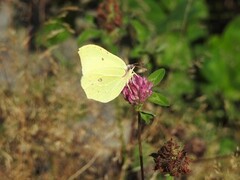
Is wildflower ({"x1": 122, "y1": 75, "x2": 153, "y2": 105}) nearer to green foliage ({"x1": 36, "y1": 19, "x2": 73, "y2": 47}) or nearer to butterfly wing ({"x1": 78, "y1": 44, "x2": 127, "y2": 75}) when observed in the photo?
butterfly wing ({"x1": 78, "y1": 44, "x2": 127, "y2": 75})

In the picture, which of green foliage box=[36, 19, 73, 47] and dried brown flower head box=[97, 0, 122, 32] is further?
green foliage box=[36, 19, 73, 47]

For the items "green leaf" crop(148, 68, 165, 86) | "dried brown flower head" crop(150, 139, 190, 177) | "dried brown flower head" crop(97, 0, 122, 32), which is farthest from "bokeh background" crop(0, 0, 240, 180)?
"dried brown flower head" crop(150, 139, 190, 177)

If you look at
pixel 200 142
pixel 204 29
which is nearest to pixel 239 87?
pixel 204 29

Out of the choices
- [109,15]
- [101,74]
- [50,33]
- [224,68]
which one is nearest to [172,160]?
[101,74]

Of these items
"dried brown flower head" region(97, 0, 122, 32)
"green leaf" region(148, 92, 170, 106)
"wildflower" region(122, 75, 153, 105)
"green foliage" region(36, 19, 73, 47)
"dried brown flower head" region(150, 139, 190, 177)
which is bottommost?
"dried brown flower head" region(150, 139, 190, 177)

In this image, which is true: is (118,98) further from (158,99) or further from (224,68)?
(158,99)

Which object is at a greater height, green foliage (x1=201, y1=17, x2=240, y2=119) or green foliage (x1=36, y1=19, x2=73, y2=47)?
green foliage (x1=36, y1=19, x2=73, y2=47)

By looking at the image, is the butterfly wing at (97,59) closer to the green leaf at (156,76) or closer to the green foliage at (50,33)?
the green leaf at (156,76)

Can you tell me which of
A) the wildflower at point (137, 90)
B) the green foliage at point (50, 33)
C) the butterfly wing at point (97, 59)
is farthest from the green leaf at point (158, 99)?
the green foliage at point (50, 33)

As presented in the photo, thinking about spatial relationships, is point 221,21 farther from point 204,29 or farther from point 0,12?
point 0,12
